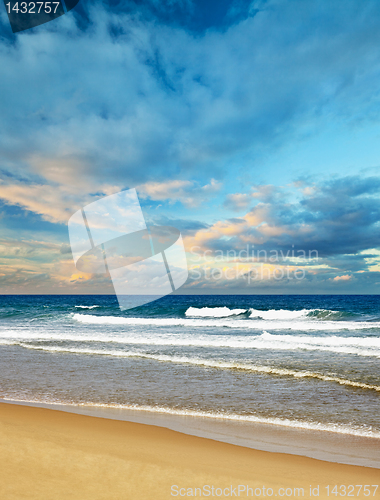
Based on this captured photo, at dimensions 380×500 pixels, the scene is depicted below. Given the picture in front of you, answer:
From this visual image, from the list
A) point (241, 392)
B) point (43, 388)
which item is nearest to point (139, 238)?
point (43, 388)

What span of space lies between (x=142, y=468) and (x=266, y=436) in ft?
7.54

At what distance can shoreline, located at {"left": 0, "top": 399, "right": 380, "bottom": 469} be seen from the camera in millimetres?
4434

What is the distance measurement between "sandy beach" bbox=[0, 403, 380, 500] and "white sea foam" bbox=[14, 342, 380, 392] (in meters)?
4.82

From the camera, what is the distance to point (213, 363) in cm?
1057

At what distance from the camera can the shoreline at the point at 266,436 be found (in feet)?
14.5

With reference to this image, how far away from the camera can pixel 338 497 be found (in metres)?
3.35

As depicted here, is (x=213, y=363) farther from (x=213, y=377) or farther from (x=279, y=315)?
(x=279, y=315)

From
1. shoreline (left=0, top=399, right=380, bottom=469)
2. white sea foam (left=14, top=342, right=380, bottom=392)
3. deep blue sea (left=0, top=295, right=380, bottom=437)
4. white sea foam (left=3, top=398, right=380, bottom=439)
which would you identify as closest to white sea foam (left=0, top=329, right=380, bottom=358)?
deep blue sea (left=0, top=295, right=380, bottom=437)

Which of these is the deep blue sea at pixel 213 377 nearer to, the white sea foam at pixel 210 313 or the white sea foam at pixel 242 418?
the white sea foam at pixel 242 418

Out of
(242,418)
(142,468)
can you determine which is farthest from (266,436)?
(142,468)

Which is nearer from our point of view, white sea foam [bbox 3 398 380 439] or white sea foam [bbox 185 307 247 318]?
white sea foam [bbox 3 398 380 439]

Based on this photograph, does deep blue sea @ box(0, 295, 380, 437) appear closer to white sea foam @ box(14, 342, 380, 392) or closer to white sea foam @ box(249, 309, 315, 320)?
white sea foam @ box(14, 342, 380, 392)

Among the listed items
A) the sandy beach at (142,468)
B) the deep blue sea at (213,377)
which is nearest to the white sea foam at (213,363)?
the deep blue sea at (213,377)

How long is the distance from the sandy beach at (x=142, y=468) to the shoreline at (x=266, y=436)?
226mm
